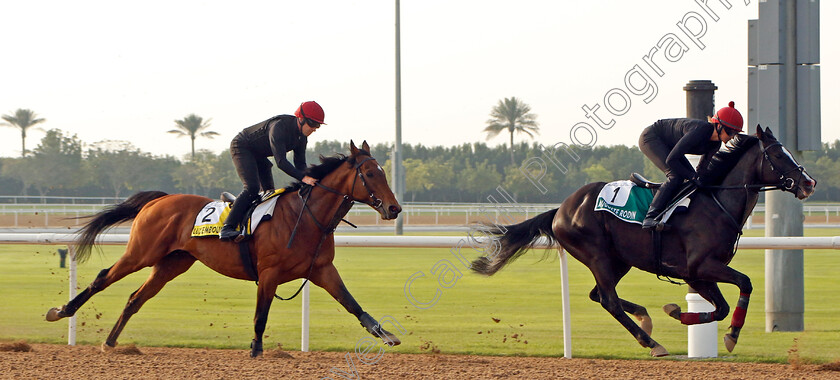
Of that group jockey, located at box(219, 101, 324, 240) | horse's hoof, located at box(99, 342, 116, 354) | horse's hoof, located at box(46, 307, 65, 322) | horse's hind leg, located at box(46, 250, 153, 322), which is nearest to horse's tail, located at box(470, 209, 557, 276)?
jockey, located at box(219, 101, 324, 240)

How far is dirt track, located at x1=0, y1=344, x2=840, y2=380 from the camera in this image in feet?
16.2

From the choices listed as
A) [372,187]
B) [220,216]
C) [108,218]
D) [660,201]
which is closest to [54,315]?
[108,218]

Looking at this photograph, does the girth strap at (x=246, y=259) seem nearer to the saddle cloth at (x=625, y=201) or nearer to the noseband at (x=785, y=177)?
the saddle cloth at (x=625, y=201)

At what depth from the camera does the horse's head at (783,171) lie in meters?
5.14

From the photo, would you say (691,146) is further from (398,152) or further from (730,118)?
(398,152)

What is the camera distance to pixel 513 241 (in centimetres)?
623

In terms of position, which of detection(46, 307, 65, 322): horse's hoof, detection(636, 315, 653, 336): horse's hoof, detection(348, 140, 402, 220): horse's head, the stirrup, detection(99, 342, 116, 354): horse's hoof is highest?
detection(348, 140, 402, 220): horse's head

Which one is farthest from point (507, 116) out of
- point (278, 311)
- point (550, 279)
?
point (278, 311)

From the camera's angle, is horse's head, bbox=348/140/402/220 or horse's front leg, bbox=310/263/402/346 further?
horse's front leg, bbox=310/263/402/346

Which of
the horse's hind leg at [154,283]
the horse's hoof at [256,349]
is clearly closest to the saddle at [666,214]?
the horse's hoof at [256,349]

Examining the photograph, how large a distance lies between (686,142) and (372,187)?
1921 millimetres

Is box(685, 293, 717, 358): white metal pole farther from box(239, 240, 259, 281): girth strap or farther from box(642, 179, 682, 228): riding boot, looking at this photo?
box(239, 240, 259, 281): girth strap

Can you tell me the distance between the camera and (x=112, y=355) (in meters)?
5.84

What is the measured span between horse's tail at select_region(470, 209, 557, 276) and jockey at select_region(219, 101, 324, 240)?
140 centimetres
